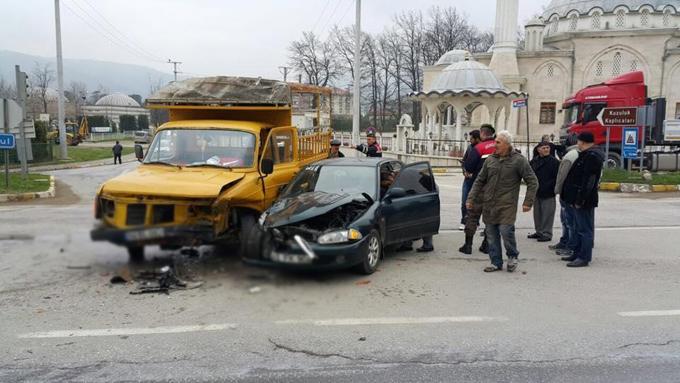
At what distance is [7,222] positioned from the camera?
416 inches

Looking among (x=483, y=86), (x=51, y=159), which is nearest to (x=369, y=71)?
(x=483, y=86)

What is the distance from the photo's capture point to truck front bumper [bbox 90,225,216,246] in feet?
16.4

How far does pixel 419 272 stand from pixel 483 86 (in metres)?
24.9

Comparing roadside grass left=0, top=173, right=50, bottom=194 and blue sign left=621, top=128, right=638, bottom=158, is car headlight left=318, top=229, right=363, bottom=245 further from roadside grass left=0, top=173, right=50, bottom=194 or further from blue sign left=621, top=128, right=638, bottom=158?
blue sign left=621, top=128, right=638, bottom=158

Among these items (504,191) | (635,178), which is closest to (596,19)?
(635,178)

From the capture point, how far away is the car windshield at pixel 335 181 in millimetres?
7547

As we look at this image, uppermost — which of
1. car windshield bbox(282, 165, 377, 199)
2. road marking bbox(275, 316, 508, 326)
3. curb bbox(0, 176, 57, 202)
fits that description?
car windshield bbox(282, 165, 377, 199)

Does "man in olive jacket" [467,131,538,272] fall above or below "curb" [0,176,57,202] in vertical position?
above

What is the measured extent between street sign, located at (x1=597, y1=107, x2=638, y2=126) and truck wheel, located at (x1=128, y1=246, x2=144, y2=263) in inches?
652

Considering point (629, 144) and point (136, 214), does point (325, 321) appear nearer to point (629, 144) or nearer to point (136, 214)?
point (136, 214)

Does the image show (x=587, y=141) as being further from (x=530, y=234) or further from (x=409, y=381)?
(x=409, y=381)

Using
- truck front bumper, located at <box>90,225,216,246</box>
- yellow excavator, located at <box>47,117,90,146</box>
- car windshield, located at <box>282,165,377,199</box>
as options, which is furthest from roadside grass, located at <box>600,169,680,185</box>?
yellow excavator, located at <box>47,117,90,146</box>

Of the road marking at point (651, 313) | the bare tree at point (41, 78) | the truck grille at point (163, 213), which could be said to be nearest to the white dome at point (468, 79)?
the road marking at point (651, 313)

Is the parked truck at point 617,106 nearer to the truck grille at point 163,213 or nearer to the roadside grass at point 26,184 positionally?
the roadside grass at point 26,184
